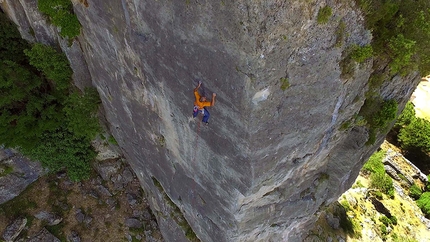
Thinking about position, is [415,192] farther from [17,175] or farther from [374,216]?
[17,175]

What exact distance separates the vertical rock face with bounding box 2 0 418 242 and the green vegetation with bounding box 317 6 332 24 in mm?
126

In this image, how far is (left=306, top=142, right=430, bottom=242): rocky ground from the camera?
1997 cm

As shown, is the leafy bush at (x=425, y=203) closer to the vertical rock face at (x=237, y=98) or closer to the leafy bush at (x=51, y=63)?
the vertical rock face at (x=237, y=98)

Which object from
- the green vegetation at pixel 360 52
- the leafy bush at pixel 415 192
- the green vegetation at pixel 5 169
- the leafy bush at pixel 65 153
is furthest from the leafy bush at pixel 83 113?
the leafy bush at pixel 415 192

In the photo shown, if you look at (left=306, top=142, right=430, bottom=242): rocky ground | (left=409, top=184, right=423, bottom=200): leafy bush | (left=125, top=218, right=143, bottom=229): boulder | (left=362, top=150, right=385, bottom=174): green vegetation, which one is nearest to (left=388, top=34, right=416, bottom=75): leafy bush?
(left=306, top=142, right=430, bottom=242): rocky ground

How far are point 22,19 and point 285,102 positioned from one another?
1277 cm

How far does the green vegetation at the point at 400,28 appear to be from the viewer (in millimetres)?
8062

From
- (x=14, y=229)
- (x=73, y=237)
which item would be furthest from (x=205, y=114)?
(x=14, y=229)

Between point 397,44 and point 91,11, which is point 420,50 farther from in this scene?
point 91,11

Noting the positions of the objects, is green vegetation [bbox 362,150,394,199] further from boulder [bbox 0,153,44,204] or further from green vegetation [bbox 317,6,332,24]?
boulder [bbox 0,153,44,204]

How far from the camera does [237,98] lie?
7.71 m

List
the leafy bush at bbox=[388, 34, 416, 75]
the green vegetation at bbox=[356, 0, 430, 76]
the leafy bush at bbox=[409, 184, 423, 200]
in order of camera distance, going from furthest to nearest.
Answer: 1. the leafy bush at bbox=[409, 184, 423, 200]
2. the leafy bush at bbox=[388, 34, 416, 75]
3. the green vegetation at bbox=[356, 0, 430, 76]

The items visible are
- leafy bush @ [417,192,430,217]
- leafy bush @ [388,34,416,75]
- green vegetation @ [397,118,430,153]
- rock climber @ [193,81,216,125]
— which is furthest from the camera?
green vegetation @ [397,118,430,153]

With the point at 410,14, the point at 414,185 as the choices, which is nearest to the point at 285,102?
the point at 410,14
